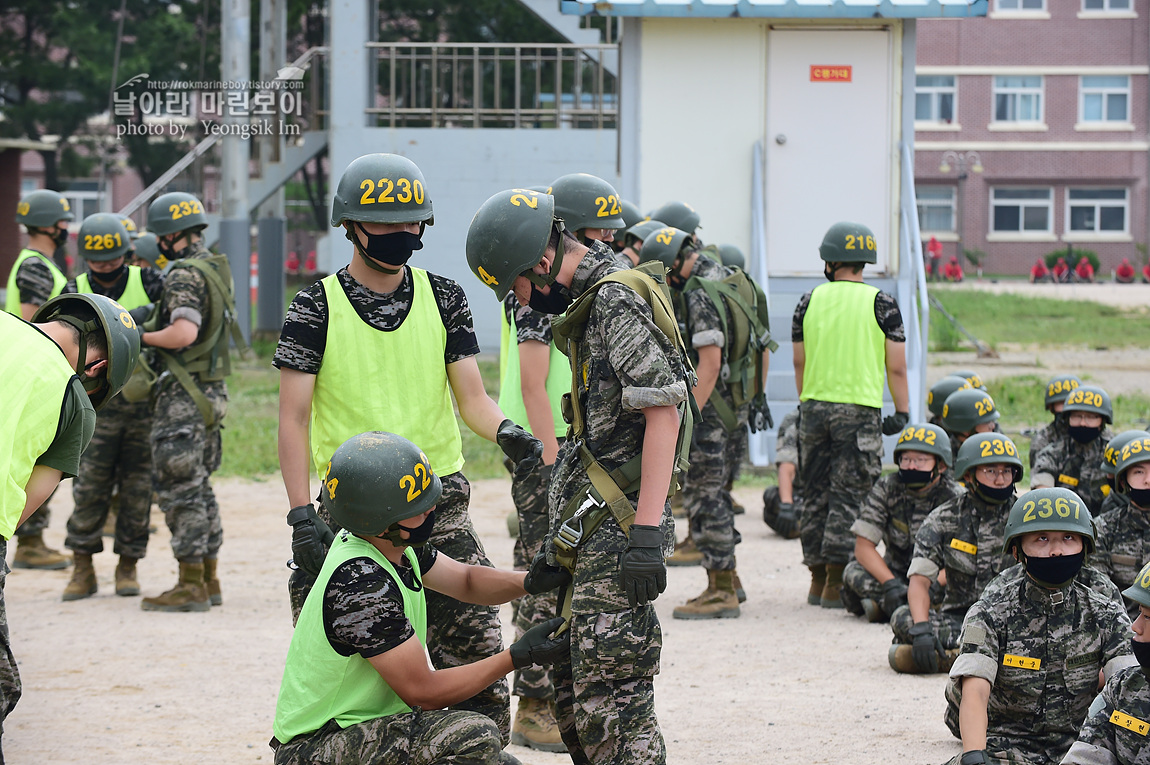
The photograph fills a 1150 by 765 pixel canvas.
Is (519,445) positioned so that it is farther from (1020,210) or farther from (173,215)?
(1020,210)

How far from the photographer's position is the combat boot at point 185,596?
825cm

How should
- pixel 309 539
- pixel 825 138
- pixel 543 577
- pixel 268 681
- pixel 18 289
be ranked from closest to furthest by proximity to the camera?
pixel 543 577 → pixel 309 539 → pixel 268 681 → pixel 18 289 → pixel 825 138

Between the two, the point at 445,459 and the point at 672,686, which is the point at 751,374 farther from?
the point at 445,459

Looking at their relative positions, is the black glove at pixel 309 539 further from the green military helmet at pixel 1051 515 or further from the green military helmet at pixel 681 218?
the green military helmet at pixel 681 218

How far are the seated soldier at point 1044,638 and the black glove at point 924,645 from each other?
1460 mm

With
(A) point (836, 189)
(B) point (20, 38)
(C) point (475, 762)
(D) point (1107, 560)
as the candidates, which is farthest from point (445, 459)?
(B) point (20, 38)

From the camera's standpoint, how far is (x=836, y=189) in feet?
45.8

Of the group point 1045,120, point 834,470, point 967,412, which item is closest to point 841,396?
point 834,470

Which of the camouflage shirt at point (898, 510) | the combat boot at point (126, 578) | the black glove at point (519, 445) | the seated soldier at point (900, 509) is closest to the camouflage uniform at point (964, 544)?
the seated soldier at point (900, 509)

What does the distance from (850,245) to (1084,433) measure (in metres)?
1.79

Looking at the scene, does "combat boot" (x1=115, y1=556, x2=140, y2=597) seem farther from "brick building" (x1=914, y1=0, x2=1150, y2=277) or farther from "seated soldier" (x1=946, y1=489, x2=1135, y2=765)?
"brick building" (x1=914, y1=0, x2=1150, y2=277)

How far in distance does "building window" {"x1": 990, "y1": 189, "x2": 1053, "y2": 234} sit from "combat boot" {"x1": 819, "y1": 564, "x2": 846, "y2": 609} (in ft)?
137

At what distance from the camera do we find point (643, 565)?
407 centimetres

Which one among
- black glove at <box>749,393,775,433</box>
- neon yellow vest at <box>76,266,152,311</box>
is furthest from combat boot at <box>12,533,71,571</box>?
black glove at <box>749,393,775,433</box>
